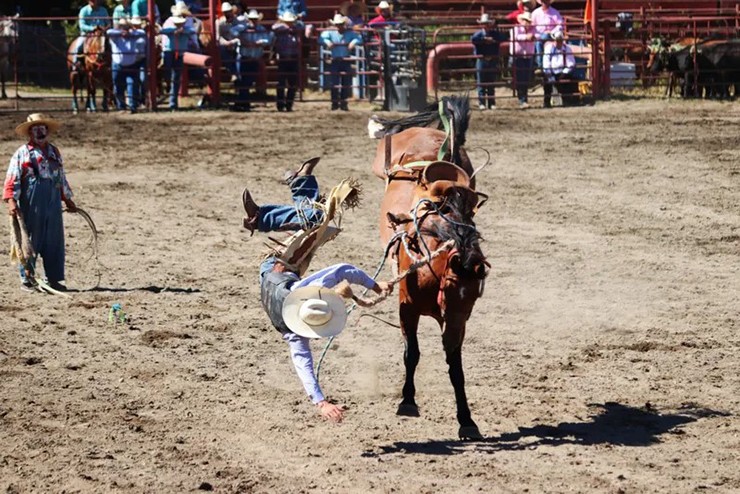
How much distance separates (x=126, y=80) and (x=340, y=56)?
11.3ft

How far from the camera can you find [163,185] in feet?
46.6

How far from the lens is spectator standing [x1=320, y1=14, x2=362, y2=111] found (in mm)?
20641

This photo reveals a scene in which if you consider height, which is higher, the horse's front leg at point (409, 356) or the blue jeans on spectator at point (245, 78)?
the blue jeans on spectator at point (245, 78)

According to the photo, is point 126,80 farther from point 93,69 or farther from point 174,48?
point 174,48

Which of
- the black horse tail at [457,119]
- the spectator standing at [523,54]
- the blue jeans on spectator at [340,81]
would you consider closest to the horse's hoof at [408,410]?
the black horse tail at [457,119]

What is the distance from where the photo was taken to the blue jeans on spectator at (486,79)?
66.2ft

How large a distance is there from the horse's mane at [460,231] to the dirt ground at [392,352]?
0.95m

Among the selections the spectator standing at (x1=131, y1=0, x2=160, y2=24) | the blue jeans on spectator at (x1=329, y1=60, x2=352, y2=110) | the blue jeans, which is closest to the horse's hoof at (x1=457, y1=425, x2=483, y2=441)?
the blue jeans

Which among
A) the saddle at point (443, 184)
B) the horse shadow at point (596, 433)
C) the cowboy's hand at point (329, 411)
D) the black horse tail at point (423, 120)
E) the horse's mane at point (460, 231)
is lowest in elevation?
the horse shadow at point (596, 433)

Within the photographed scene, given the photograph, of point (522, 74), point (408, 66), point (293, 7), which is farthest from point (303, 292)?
point (293, 7)

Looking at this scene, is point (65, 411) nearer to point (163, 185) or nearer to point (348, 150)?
point (163, 185)

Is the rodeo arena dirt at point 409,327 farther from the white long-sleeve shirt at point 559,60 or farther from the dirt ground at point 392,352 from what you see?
the white long-sleeve shirt at point 559,60

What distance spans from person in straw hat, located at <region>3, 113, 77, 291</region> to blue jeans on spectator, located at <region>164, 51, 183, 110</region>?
10.8 m

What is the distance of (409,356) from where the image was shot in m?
6.93
